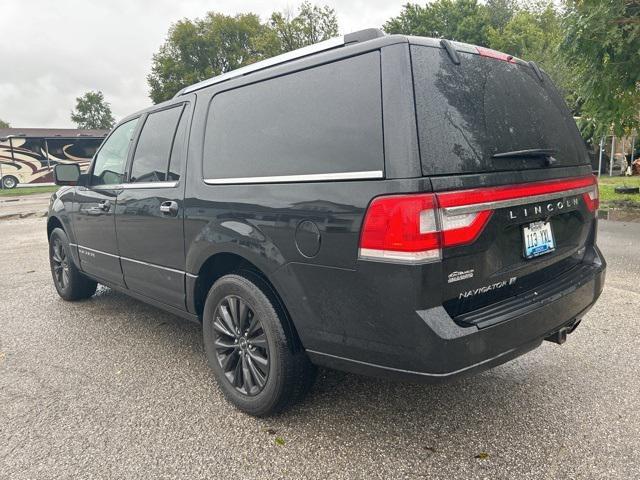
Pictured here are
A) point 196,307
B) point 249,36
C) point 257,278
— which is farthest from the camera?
point 249,36

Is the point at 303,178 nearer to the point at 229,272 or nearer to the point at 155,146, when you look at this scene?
the point at 229,272

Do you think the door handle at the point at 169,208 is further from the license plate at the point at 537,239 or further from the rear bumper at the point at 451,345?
the license plate at the point at 537,239

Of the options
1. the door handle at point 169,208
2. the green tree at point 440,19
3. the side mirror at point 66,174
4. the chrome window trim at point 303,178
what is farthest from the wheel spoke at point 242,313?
the green tree at point 440,19

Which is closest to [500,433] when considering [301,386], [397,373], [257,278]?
[397,373]

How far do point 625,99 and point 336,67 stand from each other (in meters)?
8.70

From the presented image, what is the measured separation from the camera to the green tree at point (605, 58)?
7.30 m

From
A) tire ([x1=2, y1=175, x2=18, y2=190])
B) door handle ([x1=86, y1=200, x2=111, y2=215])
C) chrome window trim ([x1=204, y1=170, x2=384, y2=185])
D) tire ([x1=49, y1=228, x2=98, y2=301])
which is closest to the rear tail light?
chrome window trim ([x1=204, y1=170, x2=384, y2=185])

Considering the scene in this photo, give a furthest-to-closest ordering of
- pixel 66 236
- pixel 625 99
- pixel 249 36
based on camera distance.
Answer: pixel 249 36, pixel 625 99, pixel 66 236

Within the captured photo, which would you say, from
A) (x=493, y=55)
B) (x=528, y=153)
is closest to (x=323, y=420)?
(x=528, y=153)

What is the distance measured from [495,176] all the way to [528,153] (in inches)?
12.4

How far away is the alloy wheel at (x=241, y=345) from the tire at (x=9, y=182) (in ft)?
98.8

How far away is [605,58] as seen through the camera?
7.96m

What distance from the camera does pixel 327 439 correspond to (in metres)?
2.45

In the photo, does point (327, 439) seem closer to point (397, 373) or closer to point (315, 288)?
point (397, 373)
